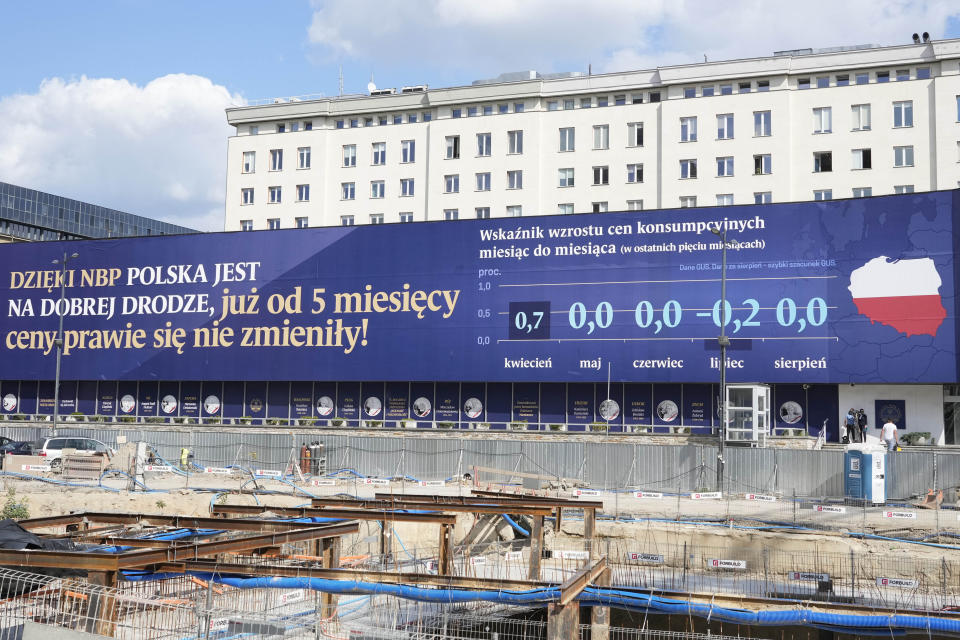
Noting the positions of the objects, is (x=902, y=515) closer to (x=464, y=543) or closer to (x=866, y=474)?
(x=866, y=474)

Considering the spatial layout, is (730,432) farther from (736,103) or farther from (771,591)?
(736,103)

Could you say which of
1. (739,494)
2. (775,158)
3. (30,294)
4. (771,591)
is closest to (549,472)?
(739,494)

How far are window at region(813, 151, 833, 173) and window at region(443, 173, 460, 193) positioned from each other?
22.8 meters

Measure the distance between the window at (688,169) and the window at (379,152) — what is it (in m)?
20.8

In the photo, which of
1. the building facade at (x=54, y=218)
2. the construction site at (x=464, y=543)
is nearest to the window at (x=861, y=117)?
the construction site at (x=464, y=543)

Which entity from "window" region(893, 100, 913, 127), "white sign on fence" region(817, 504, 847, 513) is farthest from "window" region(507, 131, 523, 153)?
"white sign on fence" region(817, 504, 847, 513)

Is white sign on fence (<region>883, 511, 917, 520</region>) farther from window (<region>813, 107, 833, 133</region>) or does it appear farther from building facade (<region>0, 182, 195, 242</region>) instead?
building facade (<region>0, 182, 195, 242</region>)

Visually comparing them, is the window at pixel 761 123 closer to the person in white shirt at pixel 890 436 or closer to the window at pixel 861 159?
the window at pixel 861 159

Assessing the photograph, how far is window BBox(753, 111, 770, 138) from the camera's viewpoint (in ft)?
186

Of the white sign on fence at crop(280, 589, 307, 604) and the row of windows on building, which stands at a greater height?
the row of windows on building

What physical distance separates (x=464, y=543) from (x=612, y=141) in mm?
43574

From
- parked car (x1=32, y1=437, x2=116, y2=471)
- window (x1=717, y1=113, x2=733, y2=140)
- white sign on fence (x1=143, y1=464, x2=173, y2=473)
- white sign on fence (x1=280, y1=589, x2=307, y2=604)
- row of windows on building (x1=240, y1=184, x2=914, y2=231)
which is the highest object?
window (x1=717, y1=113, x2=733, y2=140)

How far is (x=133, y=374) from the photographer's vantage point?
173 ft

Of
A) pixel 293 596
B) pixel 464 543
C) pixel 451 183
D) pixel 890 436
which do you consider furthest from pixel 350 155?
pixel 293 596
